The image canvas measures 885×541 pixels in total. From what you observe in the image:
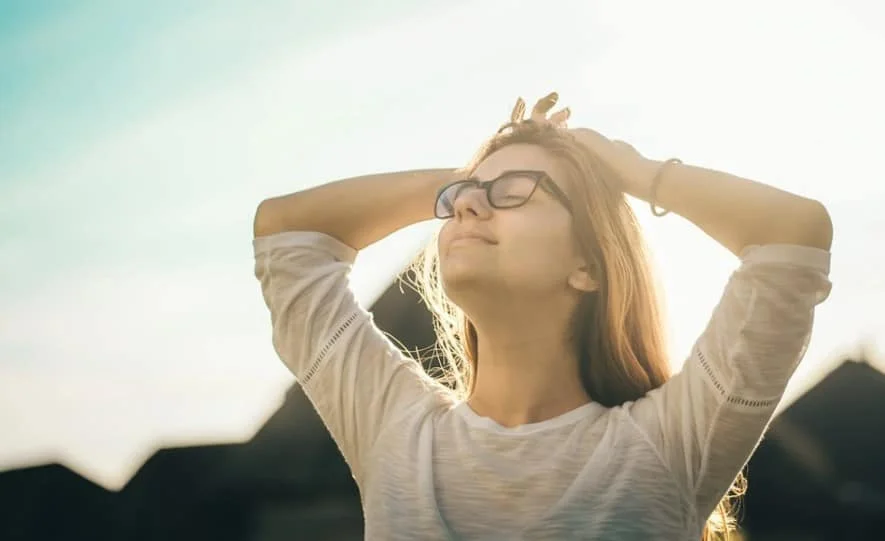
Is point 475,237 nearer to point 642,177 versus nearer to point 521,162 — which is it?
point 521,162

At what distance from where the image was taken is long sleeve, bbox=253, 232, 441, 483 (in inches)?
123

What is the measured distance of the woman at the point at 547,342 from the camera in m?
2.70

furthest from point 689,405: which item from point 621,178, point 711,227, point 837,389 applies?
point 837,389

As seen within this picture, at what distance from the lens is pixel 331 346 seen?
10.2 ft

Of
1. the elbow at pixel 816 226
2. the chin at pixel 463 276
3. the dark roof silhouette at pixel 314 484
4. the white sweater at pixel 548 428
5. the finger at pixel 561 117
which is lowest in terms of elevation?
the dark roof silhouette at pixel 314 484

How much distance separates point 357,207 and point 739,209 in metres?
1.14

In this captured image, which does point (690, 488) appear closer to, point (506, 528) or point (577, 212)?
point (506, 528)

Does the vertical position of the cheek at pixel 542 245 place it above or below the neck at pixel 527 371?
above

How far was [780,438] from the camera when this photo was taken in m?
10.7

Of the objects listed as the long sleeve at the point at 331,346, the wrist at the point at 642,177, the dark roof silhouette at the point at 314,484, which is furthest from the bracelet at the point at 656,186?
the dark roof silhouette at the point at 314,484

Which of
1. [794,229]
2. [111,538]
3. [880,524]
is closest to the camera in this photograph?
[794,229]

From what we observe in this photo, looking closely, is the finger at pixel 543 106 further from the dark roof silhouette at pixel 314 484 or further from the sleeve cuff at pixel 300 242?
the dark roof silhouette at pixel 314 484

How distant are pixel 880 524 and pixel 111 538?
24.7ft

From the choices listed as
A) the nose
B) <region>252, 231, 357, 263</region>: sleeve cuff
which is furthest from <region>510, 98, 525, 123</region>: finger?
<region>252, 231, 357, 263</region>: sleeve cuff
